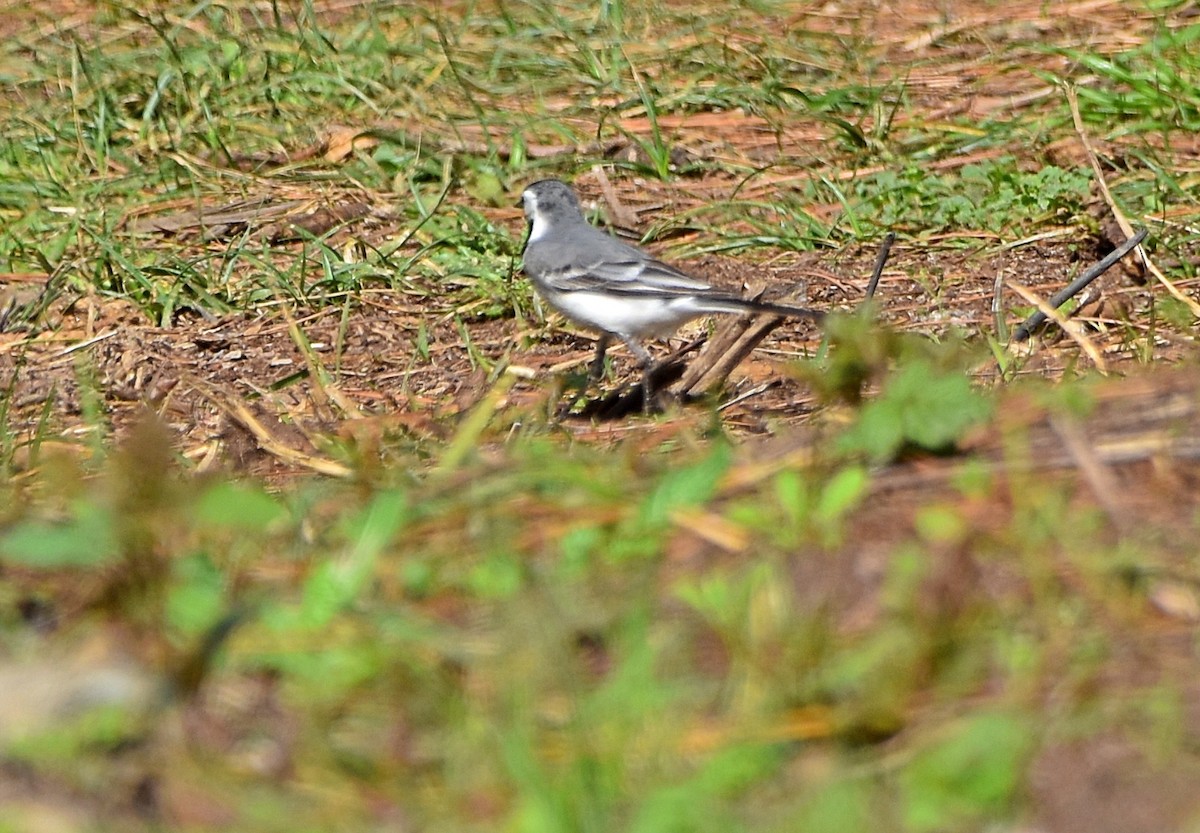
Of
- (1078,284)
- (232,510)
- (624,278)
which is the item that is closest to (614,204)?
(624,278)

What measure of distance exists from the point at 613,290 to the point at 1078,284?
1.81m

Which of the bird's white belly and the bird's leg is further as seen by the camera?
the bird's white belly

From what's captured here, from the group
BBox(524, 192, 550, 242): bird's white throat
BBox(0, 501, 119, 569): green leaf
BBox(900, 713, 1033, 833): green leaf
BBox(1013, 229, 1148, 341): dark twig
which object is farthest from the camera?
BBox(524, 192, 550, 242): bird's white throat

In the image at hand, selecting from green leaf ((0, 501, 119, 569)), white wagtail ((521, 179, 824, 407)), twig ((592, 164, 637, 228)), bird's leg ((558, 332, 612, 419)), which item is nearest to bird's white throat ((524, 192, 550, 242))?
white wagtail ((521, 179, 824, 407))

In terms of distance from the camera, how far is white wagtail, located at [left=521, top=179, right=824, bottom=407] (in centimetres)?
642

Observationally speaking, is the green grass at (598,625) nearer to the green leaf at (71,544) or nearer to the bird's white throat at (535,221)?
the green leaf at (71,544)

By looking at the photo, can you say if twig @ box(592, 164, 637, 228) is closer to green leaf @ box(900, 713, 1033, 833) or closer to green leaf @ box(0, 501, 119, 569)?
green leaf @ box(0, 501, 119, 569)

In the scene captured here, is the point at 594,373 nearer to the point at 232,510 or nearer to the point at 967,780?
the point at 232,510

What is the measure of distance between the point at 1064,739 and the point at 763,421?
2.72 m

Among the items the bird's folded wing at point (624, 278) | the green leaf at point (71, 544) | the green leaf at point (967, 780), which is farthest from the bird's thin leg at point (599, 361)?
the green leaf at point (967, 780)

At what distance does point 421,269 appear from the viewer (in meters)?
7.47

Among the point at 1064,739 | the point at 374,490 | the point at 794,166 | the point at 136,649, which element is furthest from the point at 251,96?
the point at 1064,739

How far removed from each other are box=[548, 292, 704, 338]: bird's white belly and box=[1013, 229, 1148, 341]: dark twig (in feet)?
4.21

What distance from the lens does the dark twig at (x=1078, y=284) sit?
17.7 ft
